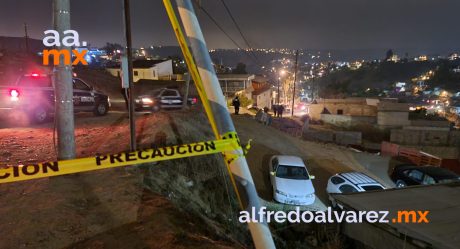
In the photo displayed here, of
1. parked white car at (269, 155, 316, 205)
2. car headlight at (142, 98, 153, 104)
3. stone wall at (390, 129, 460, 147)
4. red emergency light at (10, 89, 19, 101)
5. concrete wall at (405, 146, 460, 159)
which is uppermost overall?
red emergency light at (10, 89, 19, 101)

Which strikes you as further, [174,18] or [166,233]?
[166,233]

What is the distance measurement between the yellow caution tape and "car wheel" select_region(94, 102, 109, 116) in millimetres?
14249

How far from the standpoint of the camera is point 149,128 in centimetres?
1284

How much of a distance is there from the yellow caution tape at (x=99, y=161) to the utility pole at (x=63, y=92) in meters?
4.28

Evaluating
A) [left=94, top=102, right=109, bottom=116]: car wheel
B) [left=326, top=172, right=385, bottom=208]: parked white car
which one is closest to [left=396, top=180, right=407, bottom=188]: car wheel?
[left=326, top=172, right=385, bottom=208]: parked white car

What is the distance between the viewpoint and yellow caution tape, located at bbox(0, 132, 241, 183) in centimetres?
336

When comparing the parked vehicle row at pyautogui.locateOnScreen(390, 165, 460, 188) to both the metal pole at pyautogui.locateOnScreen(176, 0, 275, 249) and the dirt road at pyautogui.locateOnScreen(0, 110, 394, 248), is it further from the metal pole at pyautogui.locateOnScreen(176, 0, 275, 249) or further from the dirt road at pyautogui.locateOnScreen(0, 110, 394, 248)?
the metal pole at pyautogui.locateOnScreen(176, 0, 275, 249)

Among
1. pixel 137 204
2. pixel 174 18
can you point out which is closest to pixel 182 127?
pixel 137 204

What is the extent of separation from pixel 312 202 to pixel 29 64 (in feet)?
128

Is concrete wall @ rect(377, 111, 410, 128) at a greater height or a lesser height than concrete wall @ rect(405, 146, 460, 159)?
greater

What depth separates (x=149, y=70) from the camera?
5144 centimetres

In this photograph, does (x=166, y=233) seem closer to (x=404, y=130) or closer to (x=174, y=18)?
(x=174, y=18)

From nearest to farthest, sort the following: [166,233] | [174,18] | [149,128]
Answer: [174,18] < [166,233] < [149,128]

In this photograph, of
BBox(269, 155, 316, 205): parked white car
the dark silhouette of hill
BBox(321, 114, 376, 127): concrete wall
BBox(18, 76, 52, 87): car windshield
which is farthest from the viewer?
the dark silhouette of hill
